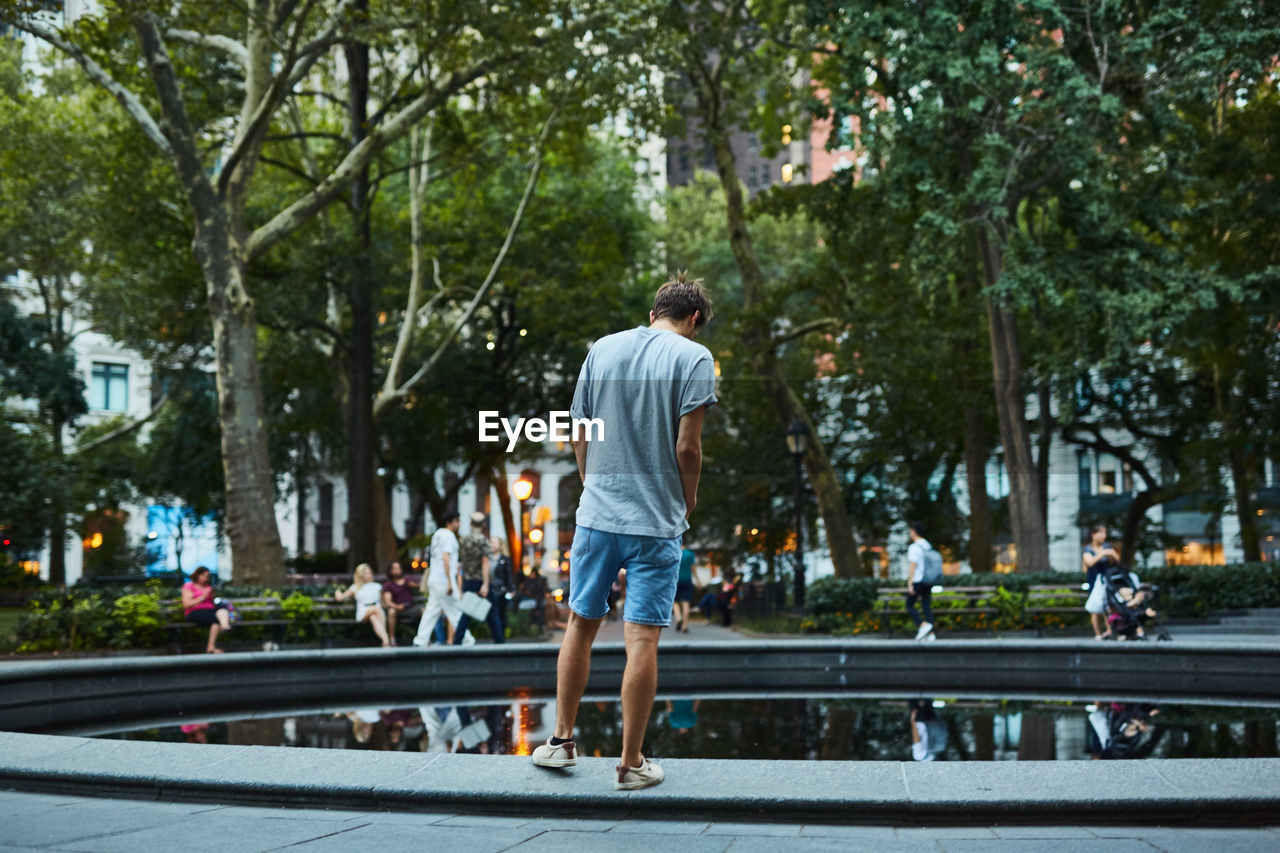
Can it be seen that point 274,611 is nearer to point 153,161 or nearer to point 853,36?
point 153,161

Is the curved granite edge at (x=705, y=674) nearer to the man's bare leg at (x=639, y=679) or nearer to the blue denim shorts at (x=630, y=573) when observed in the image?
the blue denim shorts at (x=630, y=573)

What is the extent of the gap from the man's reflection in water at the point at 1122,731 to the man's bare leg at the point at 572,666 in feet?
9.86

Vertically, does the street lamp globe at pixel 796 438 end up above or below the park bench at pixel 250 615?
above

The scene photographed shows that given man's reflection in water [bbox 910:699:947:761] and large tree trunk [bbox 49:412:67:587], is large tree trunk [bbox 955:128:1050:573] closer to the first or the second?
man's reflection in water [bbox 910:699:947:761]

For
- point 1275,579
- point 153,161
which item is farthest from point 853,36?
point 153,161

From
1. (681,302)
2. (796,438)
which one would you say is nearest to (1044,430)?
(796,438)

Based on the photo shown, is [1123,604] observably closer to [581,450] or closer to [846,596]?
[846,596]

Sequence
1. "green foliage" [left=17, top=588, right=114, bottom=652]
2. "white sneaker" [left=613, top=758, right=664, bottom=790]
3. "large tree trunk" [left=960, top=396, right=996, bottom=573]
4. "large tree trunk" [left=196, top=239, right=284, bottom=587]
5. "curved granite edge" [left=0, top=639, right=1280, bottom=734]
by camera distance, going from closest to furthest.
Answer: "white sneaker" [left=613, top=758, right=664, bottom=790], "curved granite edge" [left=0, top=639, right=1280, bottom=734], "green foliage" [left=17, top=588, right=114, bottom=652], "large tree trunk" [left=196, top=239, right=284, bottom=587], "large tree trunk" [left=960, top=396, right=996, bottom=573]

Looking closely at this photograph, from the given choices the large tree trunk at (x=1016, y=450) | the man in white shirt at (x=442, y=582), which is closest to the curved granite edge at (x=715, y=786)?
the man in white shirt at (x=442, y=582)

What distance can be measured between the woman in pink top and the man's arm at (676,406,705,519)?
14.1 m

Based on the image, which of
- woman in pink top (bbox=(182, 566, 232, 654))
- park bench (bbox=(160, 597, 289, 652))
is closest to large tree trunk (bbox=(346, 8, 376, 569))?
park bench (bbox=(160, 597, 289, 652))

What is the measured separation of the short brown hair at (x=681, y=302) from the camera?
17.0 ft

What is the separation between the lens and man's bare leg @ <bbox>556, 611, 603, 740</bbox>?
4930 millimetres

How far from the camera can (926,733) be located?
7777 millimetres
